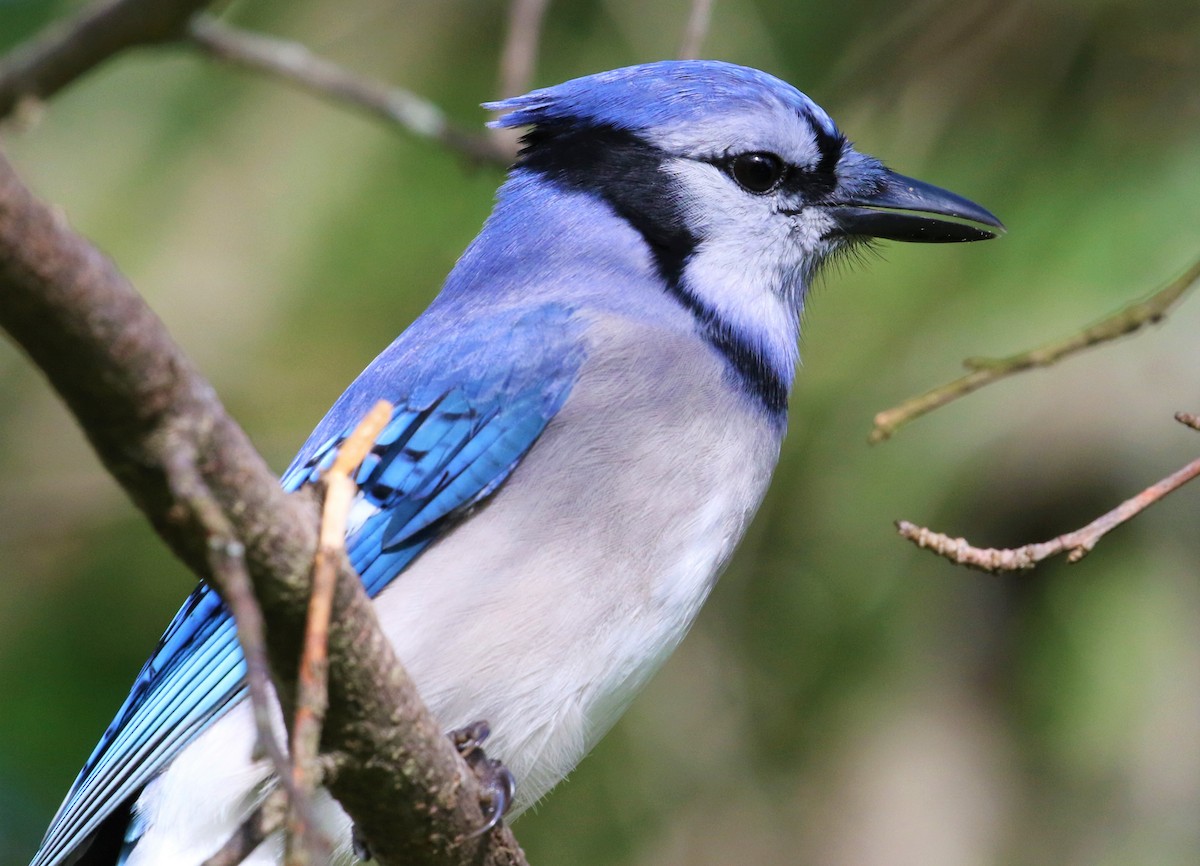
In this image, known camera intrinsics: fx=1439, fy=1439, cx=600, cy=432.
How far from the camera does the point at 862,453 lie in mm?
3449

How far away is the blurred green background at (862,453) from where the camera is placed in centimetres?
326

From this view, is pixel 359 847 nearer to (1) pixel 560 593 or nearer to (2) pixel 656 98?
(1) pixel 560 593

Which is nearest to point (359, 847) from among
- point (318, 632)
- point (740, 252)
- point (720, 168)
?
point (318, 632)

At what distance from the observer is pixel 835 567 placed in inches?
138

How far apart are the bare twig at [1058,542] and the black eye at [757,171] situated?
3.35 ft

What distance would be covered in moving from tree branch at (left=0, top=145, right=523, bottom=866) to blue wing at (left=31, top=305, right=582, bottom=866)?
0.57m

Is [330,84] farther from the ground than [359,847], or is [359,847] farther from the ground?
[330,84]

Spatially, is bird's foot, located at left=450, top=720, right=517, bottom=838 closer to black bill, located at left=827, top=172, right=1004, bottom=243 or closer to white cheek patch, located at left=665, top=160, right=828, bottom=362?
white cheek patch, located at left=665, top=160, right=828, bottom=362

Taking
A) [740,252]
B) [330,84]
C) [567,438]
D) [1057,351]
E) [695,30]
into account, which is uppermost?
[330,84]

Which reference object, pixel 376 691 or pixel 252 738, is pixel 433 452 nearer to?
pixel 252 738

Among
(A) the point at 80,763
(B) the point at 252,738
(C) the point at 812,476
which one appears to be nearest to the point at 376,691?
(B) the point at 252,738

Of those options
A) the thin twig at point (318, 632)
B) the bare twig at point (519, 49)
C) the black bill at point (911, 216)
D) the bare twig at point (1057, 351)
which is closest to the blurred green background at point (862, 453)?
the black bill at point (911, 216)

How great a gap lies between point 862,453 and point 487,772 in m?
1.79

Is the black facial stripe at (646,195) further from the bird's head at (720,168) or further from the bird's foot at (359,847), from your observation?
the bird's foot at (359,847)
